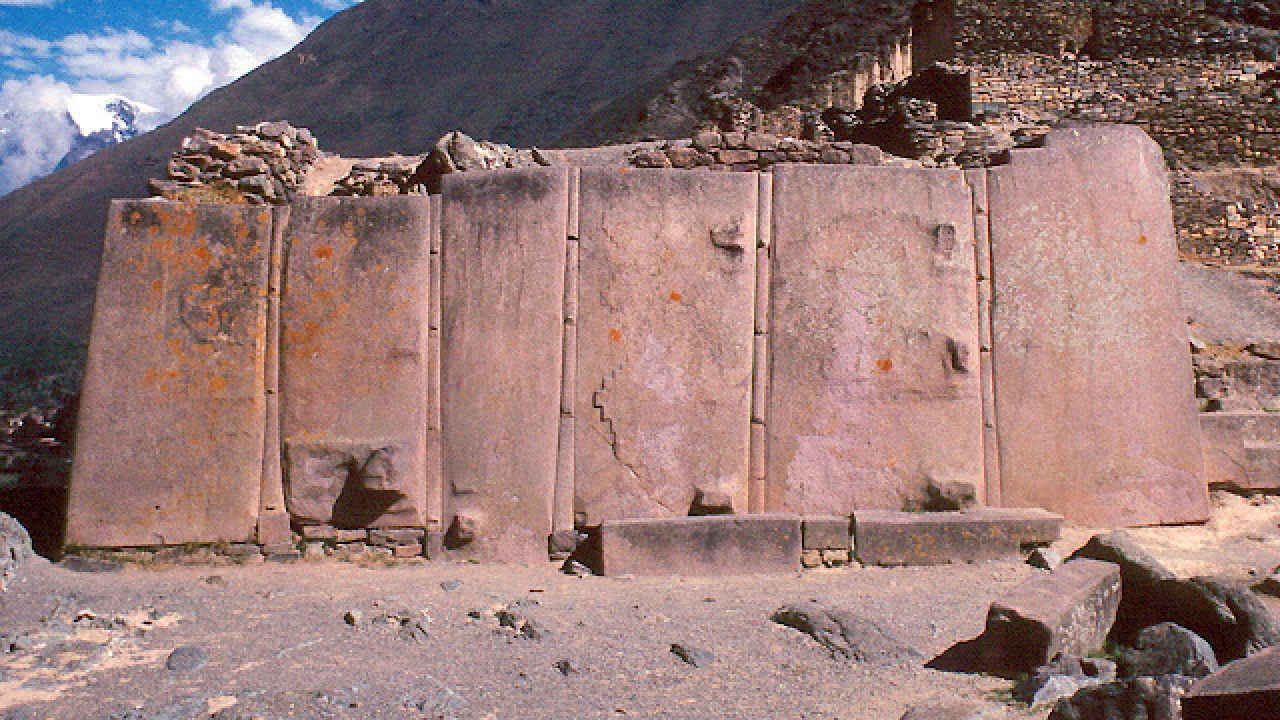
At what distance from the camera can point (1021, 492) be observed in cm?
533

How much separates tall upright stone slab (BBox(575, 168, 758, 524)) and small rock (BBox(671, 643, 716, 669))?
4.38 feet

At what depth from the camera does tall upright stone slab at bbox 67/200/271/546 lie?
4957 millimetres

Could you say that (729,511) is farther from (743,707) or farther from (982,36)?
(982,36)

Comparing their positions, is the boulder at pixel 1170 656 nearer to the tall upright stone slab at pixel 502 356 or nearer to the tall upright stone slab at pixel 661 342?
the tall upright stone slab at pixel 661 342

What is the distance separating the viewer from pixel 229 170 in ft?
25.7

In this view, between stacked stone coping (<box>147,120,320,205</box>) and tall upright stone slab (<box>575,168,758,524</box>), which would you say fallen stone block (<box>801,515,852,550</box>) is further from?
stacked stone coping (<box>147,120,320,205</box>)

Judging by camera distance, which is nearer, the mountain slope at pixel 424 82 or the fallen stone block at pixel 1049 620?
the fallen stone block at pixel 1049 620

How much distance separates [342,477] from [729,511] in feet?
7.05

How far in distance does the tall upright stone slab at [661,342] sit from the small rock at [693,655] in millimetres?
1334

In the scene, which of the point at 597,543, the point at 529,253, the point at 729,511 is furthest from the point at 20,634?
the point at 729,511

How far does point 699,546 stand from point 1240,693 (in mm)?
2711

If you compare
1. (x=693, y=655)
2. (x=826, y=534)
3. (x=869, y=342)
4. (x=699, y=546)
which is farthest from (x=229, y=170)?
(x=693, y=655)

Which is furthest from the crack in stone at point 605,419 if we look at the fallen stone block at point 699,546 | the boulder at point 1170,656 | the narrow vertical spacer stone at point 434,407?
the boulder at point 1170,656

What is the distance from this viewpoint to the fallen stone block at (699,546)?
485 centimetres
